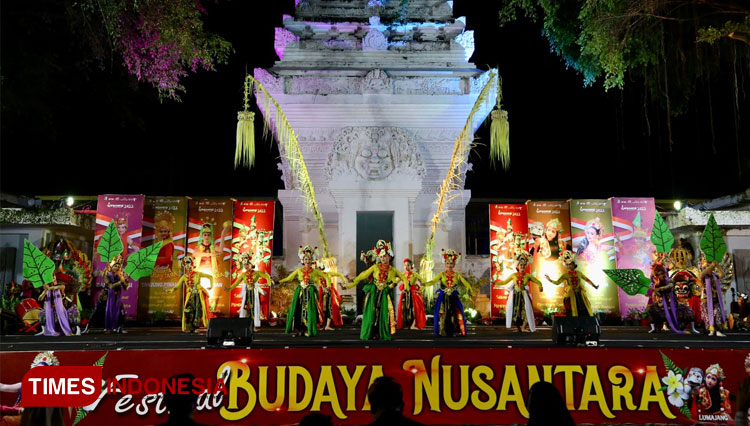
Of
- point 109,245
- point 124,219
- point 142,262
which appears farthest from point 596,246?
point 124,219

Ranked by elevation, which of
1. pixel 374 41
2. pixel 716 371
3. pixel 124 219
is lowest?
pixel 716 371

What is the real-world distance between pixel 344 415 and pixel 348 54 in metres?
9.49

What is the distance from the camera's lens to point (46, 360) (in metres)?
5.04

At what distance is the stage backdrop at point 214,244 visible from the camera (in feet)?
37.0

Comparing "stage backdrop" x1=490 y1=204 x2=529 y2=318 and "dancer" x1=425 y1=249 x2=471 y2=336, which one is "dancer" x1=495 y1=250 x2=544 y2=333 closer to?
"dancer" x1=425 y1=249 x2=471 y2=336

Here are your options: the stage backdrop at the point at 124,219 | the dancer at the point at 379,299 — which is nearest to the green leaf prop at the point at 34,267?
the stage backdrop at the point at 124,219

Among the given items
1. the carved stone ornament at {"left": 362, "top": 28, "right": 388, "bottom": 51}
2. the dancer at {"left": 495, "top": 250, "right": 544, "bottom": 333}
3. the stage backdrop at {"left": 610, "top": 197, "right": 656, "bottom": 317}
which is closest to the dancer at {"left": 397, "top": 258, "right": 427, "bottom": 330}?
the dancer at {"left": 495, "top": 250, "right": 544, "bottom": 333}

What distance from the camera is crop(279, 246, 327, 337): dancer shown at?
27.8 feet

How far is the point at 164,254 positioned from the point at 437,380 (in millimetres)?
8033

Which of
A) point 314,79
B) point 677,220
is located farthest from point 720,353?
point 314,79

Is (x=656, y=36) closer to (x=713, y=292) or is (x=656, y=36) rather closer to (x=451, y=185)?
(x=713, y=292)

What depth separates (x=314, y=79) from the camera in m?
12.4

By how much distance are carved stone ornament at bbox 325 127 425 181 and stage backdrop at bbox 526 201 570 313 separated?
2.75 m

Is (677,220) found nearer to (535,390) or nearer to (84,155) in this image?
(535,390)
